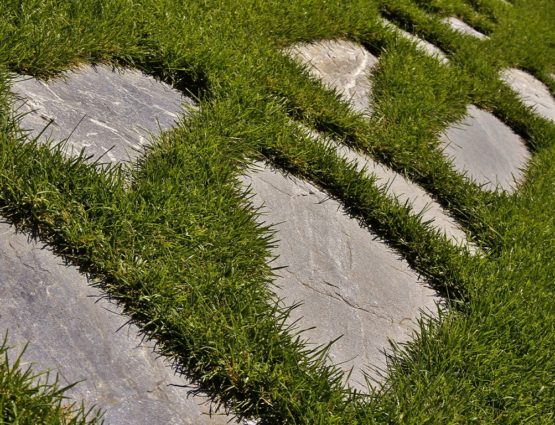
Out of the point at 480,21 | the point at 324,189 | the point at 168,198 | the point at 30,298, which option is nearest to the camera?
the point at 30,298

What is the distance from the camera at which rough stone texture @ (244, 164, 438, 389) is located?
2807 millimetres

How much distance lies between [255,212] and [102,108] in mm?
Result: 861

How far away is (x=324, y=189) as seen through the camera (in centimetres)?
358

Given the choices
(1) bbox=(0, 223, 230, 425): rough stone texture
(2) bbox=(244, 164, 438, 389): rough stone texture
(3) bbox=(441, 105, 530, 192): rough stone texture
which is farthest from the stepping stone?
(1) bbox=(0, 223, 230, 425): rough stone texture

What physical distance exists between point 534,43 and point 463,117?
10.0 ft

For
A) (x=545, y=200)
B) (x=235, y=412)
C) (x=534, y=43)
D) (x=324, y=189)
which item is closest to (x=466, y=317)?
(x=324, y=189)

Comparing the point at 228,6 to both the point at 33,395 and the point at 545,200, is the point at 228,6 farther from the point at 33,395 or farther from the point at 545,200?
the point at 33,395

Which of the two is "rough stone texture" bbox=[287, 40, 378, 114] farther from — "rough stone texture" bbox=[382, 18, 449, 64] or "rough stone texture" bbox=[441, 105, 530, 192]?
"rough stone texture" bbox=[441, 105, 530, 192]

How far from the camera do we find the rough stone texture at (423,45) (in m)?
5.39

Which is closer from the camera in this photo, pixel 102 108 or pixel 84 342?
pixel 84 342

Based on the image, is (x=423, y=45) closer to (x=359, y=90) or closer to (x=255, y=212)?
(x=359, y=90)

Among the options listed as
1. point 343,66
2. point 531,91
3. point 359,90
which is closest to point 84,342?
point 359,90

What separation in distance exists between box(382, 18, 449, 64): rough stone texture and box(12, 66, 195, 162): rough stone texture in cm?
245

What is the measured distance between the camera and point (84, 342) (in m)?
2.24
